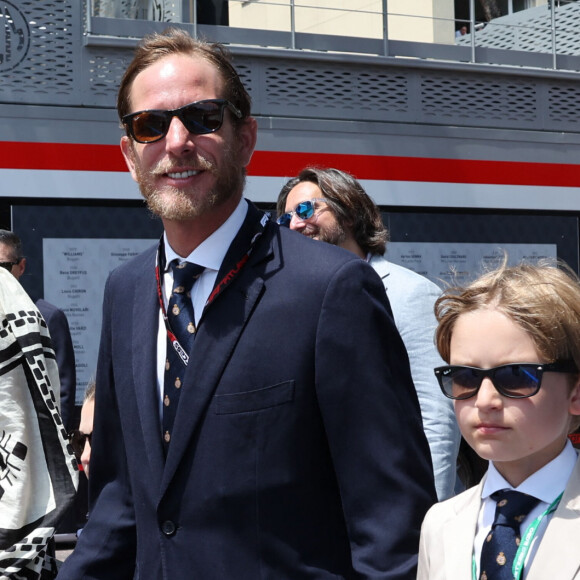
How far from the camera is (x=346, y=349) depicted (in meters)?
1.87

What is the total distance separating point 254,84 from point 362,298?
21.7ft

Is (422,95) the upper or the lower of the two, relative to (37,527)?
upper

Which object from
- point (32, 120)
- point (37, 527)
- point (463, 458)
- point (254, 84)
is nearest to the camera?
point (37, 527)

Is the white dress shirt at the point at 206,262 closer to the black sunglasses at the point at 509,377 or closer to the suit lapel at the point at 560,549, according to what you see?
the black sunglasses at the point at 509,377

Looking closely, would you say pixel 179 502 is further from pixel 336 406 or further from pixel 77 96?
pixel 77 96

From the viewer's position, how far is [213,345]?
6.25ft

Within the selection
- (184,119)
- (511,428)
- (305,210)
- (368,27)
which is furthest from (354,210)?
(368,27)

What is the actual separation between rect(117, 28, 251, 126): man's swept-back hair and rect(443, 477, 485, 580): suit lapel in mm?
892

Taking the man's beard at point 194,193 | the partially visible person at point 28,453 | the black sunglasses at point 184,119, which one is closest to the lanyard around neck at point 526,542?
the man's beard at point 194,193

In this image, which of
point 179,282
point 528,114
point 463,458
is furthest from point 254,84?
point 179,282

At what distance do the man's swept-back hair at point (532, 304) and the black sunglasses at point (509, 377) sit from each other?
2 centimetres

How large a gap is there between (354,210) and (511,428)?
2127mm

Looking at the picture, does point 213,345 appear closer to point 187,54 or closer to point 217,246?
point 217,246

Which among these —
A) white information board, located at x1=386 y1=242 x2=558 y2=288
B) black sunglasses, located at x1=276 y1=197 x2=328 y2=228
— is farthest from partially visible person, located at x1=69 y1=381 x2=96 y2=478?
white information board, located at x1=386 y1=242 x2=558 y2=288
